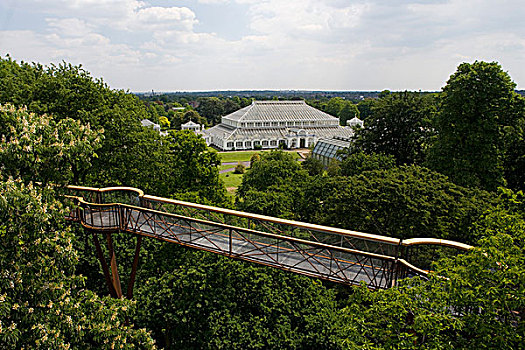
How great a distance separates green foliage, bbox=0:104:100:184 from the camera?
24.9ft

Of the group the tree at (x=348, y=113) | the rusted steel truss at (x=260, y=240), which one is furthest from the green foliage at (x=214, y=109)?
the rusted steel truss at (x=260, y=240)

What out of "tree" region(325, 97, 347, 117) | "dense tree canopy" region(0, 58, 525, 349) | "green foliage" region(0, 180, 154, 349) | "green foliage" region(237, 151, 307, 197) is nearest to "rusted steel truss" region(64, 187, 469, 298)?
"dense tree canopy" region(0, 58, 525, 349)

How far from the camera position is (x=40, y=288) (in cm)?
751

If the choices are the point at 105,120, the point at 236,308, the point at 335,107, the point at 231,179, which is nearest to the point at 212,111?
the point at 335,107

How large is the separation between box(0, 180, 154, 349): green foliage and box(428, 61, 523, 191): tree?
22.6m

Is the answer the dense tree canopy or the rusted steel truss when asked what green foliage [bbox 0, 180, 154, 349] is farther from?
the rusted steel truss

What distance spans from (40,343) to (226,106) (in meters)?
140

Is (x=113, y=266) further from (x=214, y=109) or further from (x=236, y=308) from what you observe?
(x=214, y=109)

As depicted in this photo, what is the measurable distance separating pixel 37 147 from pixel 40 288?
10.3ft

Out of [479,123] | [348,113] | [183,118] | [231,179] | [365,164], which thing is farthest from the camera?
[348,113]

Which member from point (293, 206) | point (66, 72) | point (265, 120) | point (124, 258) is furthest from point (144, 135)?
point (265, 120)

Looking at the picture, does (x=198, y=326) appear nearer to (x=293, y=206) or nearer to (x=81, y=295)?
(x=81, y=295)

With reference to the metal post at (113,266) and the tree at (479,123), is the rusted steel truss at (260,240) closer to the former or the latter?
the metal post at (113,266)

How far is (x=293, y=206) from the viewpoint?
26.5 m
